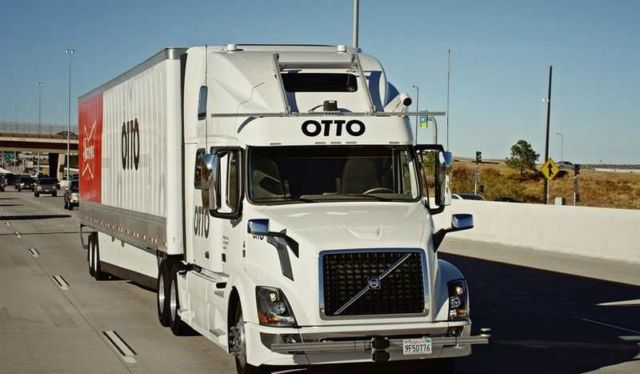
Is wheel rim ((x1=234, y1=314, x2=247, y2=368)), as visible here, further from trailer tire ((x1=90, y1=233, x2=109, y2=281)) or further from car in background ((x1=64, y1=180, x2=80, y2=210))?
car in background ((x1=64, y1=180, x2=80, y2=210))

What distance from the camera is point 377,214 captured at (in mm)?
10266

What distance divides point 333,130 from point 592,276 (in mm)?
14551

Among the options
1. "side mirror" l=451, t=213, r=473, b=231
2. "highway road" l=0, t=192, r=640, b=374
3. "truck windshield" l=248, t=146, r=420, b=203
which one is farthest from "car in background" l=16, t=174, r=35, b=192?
"side mirror" l=451, t=213, r=473, b=231

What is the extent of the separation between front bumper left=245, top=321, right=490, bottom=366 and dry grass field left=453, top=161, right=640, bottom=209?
71186mm

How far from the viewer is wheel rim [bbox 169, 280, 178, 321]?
1422 cm

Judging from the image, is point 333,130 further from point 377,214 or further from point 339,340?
point 339,340

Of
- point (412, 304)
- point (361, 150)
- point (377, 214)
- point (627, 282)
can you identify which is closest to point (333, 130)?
point (361, 150)

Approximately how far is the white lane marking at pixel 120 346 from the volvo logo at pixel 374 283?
12.6 feet

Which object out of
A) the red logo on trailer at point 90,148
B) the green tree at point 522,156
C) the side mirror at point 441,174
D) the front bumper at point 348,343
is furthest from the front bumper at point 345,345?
the green tree at point 522,156

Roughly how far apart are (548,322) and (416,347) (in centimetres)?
689

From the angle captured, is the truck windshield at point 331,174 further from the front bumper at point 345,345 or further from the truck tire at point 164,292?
the truck tire at point 164,292

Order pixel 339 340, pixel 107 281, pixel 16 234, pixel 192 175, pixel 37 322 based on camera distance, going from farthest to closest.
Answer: pixel 16 234
pixel 107 281
pixel 37 322
pixel 192 175
pixel 339 340

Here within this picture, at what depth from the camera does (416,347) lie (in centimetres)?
945

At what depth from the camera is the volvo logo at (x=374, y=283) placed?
9.56m
